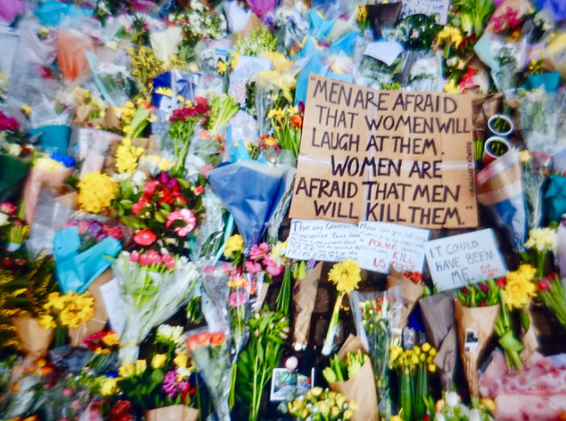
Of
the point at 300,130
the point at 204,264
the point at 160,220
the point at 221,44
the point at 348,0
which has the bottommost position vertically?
the point at 204,264

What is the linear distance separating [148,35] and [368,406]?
2.66m

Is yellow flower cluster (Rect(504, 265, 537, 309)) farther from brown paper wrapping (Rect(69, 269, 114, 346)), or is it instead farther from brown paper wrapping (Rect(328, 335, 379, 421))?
brown paper wrapping (Rect(69, 269, 114, 346))

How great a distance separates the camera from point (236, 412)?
4.62 ft

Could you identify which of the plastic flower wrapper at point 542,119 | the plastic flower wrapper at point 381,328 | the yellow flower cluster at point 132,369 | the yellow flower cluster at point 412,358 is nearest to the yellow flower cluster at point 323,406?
the plastic flower wrapper at point 381,328

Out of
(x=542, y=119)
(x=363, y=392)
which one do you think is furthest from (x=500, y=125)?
(x=363, y=392)

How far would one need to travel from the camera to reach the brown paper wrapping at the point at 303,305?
1516 millimetres

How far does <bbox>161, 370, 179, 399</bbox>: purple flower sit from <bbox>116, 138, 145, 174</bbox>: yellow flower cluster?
0.98m

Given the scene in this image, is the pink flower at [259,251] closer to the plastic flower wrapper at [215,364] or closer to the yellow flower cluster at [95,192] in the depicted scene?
the plastic flower wrapper at [215,364]

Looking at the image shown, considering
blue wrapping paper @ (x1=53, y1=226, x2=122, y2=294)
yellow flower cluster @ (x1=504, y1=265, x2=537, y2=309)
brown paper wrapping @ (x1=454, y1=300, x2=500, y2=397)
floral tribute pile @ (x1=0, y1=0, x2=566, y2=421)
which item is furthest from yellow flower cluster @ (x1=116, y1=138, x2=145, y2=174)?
yellow flower cluster @ (x1=504, y1=265, x2=537, y2=309)

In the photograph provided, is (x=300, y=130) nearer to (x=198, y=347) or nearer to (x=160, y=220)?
(x=160, y=220)

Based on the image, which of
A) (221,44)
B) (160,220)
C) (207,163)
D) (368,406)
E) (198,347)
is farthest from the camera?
(221,44)

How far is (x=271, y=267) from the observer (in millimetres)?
1596

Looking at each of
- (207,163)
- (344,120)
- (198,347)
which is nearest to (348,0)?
(344,120)

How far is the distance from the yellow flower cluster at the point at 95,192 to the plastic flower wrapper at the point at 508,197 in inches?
70.5
